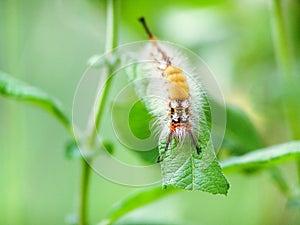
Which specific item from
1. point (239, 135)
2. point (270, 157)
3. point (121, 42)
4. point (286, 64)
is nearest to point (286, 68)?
point (286, 64)

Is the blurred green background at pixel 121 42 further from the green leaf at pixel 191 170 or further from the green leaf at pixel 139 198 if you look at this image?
the green leaf at pixel 191 170

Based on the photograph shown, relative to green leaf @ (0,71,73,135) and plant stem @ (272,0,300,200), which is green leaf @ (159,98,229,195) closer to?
green leaf @ (0,71,73,135)

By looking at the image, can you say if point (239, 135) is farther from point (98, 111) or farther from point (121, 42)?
point (121, 42)

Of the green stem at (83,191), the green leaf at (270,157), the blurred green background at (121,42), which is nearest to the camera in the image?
the green leaf at (270,157)

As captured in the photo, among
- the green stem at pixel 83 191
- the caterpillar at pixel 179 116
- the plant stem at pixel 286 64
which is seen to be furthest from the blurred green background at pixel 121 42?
the caterpillar at pixel 179 116

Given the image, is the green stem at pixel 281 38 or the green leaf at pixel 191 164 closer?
the green leaf at pixel 191 164

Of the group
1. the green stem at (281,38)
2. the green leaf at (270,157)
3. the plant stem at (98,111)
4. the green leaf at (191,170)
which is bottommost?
the green leaf at (191,170)

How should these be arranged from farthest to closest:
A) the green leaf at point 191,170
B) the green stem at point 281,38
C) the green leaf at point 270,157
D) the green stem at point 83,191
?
the green stem at point 281,38
the green stem at point 83,191
the green leaf at point 270,157
the green leaf at point 191,170
